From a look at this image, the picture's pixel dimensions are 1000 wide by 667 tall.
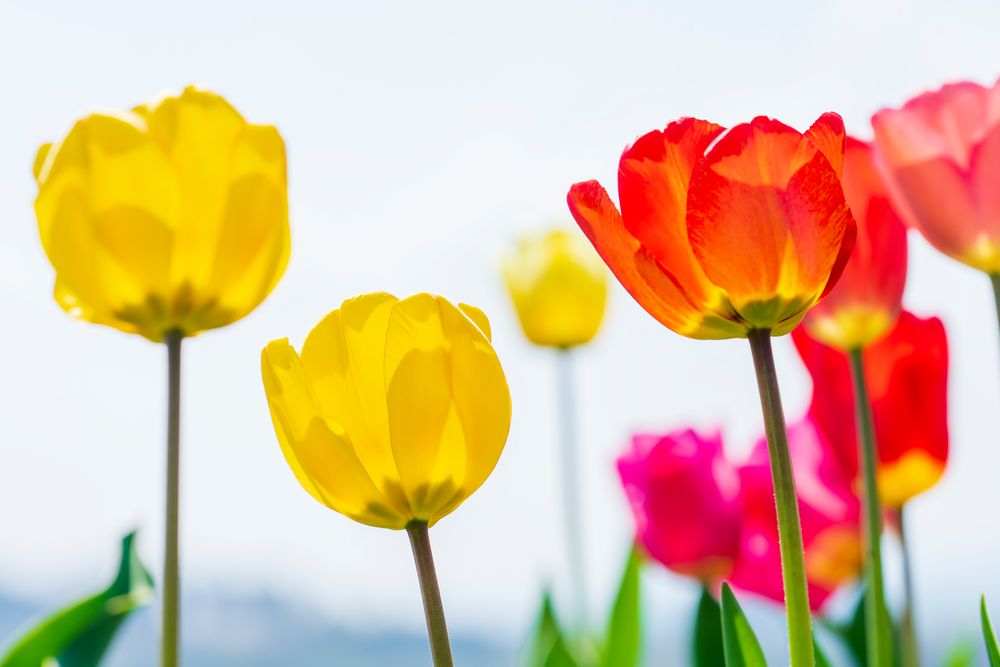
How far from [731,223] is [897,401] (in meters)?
0.46

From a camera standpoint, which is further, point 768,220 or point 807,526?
point 807,526

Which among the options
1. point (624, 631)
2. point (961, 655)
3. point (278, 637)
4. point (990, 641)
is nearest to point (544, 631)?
point (624, 631)

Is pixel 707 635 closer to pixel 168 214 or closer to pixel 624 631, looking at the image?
pixel 624 631

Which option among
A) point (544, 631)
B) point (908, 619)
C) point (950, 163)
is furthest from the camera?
point (544, 631)

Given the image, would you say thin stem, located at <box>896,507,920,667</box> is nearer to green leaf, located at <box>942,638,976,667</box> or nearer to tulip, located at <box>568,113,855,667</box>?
tulip, located at <box>568,113,855,667</box>

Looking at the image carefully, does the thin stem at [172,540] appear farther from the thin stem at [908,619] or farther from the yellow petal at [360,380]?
the thin stem at [908,619]

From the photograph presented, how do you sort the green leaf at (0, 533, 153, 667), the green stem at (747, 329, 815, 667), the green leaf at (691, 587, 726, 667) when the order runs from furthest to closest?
the green leaf at (691, 587, 726, 667) < the green leaf at (0, 533, 153, 667) < the green stem at (747, 329, 815, 667)

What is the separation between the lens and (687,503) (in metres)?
1.27

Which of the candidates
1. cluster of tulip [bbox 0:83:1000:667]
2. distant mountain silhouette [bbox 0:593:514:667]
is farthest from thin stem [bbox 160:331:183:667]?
distant mountain silhouette [bbox 0:593:514:667]

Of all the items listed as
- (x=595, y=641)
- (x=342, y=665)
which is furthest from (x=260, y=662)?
(x=595, y=641)

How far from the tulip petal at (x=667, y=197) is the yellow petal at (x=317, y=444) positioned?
0.19 meters

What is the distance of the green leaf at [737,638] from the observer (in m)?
0.66

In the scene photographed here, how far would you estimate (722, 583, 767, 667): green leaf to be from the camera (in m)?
0.66

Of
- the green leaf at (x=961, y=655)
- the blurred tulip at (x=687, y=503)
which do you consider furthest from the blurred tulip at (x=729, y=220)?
the green leaf at (x=961, y=655)
